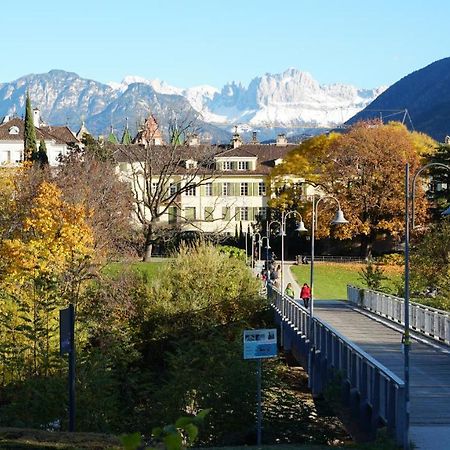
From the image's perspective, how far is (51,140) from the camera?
108438 millimetres

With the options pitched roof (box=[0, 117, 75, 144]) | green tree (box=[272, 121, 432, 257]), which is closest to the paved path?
green tree (box=[272, 121, 432, 257])

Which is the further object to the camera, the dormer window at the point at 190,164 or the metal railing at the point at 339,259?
the dormer window at the point at 190,164

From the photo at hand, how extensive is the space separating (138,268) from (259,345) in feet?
136

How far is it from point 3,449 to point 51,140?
95.6 metres

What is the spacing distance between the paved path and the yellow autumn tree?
393 inches

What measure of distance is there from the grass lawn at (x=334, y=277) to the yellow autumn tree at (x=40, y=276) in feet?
75.7

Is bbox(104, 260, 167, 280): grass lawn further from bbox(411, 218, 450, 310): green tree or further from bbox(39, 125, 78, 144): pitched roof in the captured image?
bbox(39, 125, 78, 144): pitched roof

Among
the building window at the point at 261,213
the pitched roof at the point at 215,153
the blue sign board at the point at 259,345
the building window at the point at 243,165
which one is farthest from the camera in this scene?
the building window at the point at 243,165

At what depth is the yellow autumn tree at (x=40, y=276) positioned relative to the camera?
29.8m

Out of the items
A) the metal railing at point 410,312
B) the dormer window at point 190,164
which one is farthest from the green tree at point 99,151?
the metal railing at point 410,312

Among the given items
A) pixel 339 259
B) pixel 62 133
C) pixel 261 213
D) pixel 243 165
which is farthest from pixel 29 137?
pixel 339 259

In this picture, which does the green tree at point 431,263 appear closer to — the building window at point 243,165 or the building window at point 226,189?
the building window at point 226,189

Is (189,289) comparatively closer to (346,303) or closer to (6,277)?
(6,277)

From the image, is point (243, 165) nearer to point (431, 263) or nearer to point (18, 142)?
point (18, 142)
